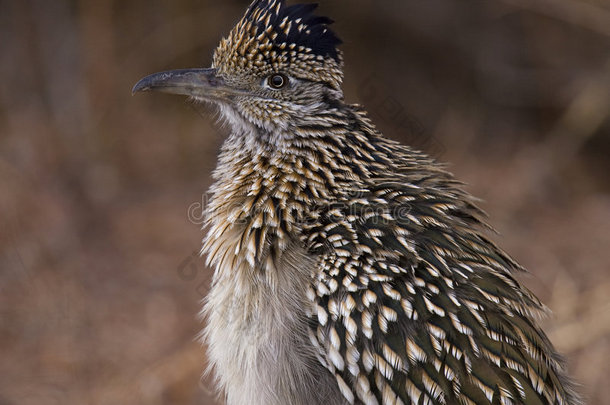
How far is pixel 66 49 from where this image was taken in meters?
8.92

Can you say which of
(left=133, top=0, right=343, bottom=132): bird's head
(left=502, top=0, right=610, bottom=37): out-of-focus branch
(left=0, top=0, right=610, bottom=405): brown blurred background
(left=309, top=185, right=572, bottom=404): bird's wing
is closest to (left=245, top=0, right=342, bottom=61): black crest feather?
(left=133, top=0, right=343, bottom=132): bird's head

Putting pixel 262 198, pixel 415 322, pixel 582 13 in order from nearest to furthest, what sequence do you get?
pixel 415 322 < pixel 262 198 < pixel 582 13

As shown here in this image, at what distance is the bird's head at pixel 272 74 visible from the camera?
12.8 feet

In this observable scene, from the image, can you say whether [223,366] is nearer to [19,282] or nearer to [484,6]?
[19,282]

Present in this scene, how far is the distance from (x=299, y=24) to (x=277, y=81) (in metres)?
0.32

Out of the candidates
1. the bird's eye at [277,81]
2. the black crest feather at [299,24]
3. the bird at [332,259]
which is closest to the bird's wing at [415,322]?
the bird at [332,259]

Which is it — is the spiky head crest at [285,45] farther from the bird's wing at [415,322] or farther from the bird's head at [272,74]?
the bird's wing at [415,322]

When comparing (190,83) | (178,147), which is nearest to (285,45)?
(190,83)

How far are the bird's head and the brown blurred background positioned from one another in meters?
3.15

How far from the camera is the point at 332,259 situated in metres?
3.47

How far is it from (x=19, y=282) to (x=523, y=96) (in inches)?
255

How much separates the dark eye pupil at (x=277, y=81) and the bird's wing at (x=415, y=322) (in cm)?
79

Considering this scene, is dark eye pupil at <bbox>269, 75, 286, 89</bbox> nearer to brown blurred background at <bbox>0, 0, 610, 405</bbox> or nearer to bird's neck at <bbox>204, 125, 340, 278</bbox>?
bird's neck at <bbox>204, 125, 340, 278</bbox>

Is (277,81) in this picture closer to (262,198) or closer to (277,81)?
(277,81)
